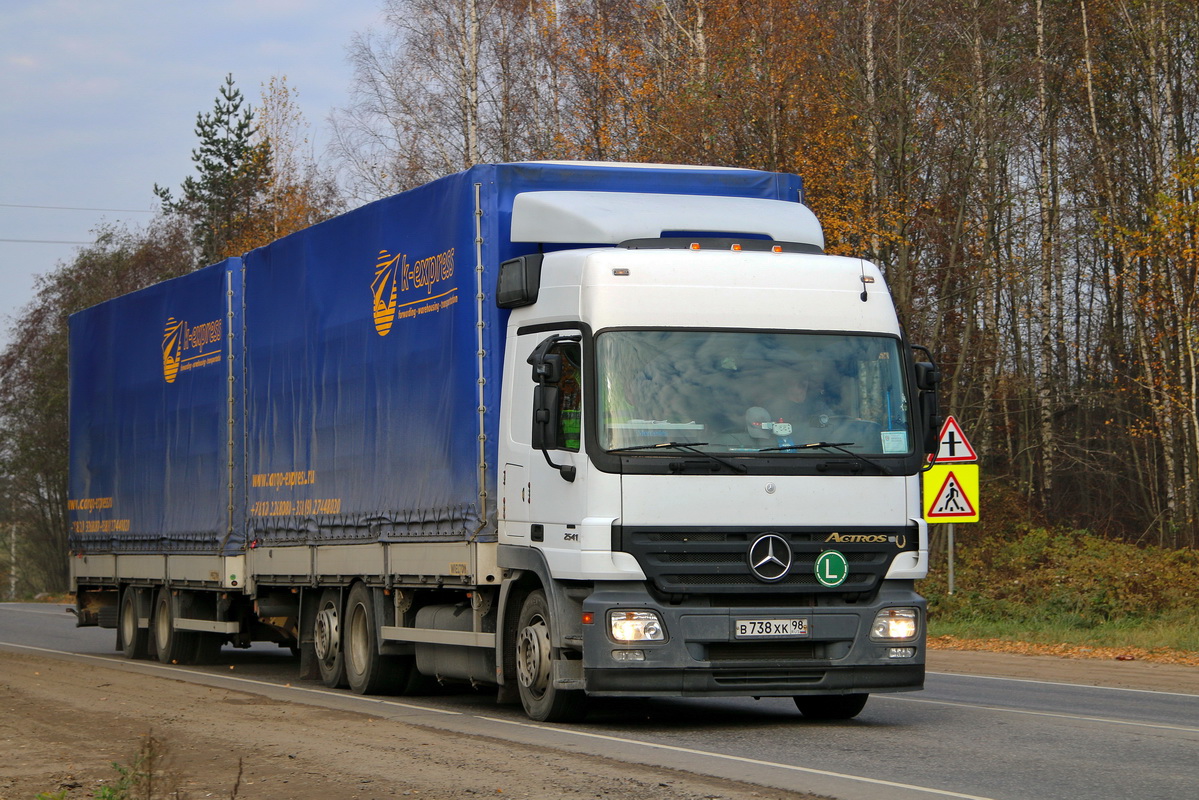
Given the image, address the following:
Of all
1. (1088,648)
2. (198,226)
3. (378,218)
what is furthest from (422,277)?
(198,226)

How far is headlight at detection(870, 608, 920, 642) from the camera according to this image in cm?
1141

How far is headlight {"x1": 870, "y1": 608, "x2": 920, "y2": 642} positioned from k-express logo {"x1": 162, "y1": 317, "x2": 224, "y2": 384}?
9551mm

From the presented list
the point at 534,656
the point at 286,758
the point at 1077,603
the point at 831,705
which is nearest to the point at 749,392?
the point at 534,656

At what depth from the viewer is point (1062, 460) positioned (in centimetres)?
3544

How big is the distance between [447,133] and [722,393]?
3247cm

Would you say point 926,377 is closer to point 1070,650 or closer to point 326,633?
point 326,633

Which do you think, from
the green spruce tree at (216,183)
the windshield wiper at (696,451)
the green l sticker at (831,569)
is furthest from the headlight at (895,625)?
the green spruce tree at (216,183)

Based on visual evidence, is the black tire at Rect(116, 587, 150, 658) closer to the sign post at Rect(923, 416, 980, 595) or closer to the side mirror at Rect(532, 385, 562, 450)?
the sign post at Rect(923, 416, 980, 595)

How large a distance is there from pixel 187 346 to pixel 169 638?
3642 mm

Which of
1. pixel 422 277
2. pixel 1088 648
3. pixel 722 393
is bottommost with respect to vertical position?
pixel 1088 648

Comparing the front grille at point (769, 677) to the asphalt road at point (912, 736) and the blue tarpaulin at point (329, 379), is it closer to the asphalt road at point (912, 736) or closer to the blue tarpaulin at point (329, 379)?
the asphalt road at point (912, 736)

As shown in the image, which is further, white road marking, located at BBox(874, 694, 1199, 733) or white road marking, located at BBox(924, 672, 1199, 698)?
white road marking, located at BBox(924, 672, 1199, 698)

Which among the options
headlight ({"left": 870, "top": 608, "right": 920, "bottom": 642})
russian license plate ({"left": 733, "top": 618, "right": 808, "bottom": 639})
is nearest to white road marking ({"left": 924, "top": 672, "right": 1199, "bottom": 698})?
headlight ({"left": 870, "top": 608, "right": 920, "bottom": 642})

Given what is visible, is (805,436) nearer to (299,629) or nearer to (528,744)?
(528,744)
